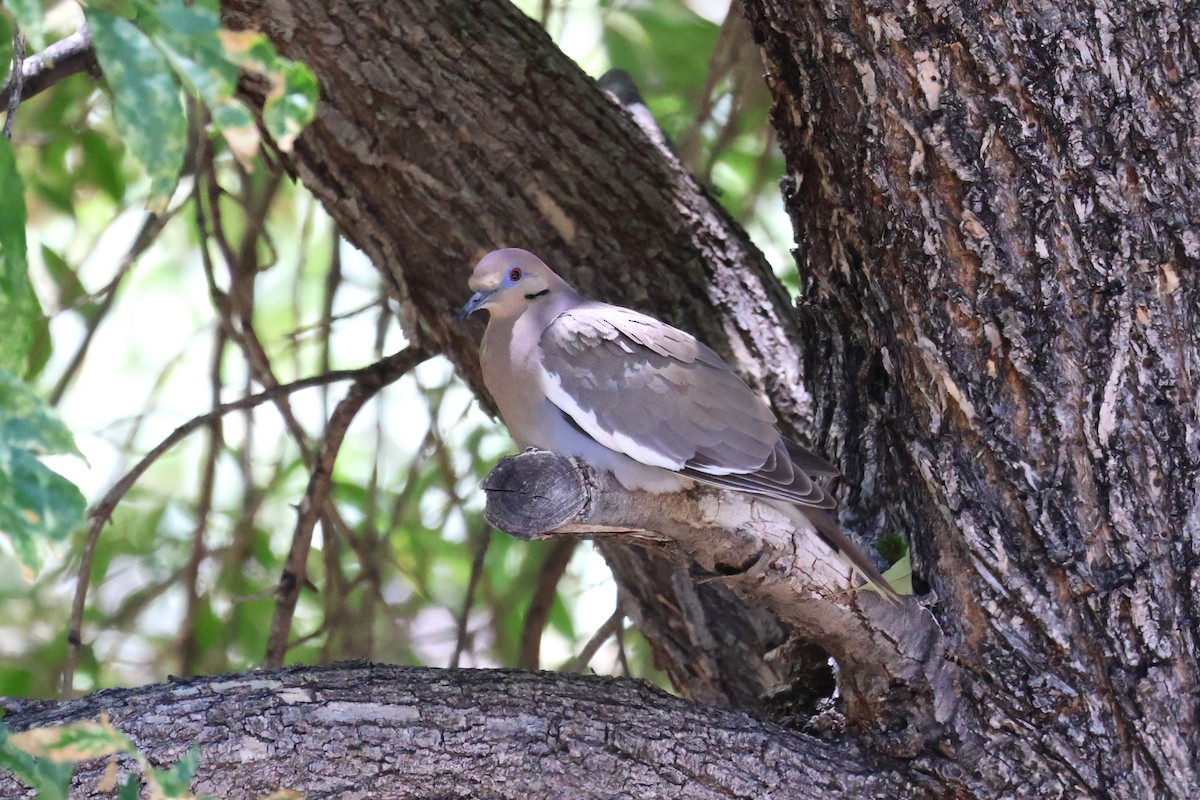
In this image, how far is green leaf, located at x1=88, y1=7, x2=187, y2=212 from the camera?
0.93 metres

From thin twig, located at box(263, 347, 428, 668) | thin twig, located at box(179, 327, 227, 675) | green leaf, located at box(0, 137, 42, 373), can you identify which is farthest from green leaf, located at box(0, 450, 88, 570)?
thin twig, located at box(179, 327, 227, 675)

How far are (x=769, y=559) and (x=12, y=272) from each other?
1.13 metres

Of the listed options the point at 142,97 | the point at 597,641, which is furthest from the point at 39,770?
the point at 597,641

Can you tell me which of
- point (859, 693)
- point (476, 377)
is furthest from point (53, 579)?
point (859, 693)

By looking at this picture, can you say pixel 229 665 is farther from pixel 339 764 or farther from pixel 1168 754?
pixel 1168 754

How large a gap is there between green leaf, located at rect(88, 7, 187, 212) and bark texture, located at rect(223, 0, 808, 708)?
1561 millimetres

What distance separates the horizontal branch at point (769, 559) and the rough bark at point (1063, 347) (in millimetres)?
87

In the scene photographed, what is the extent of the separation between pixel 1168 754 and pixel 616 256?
1390 millimetres

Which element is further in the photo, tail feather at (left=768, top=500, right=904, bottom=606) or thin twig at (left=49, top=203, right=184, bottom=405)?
thin twig at (left=49, top=203, right=184, bottom=405)

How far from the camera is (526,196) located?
8.46 ft

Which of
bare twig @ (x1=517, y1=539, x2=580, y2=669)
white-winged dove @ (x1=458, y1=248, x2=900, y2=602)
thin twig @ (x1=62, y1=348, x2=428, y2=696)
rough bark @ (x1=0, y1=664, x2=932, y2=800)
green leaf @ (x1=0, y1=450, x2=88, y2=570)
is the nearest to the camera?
green leaf @ (x1=0, y1=450, x2=88, y2=570)

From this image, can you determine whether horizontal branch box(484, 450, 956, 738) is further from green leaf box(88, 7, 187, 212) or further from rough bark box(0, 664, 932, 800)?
green leaf box(88, 7, 187, 212)

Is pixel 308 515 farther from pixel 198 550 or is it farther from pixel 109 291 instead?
pixel 109 291

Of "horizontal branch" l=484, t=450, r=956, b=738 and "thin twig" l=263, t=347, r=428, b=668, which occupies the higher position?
"thin twig" l=263, t=347, r=428, b=668
